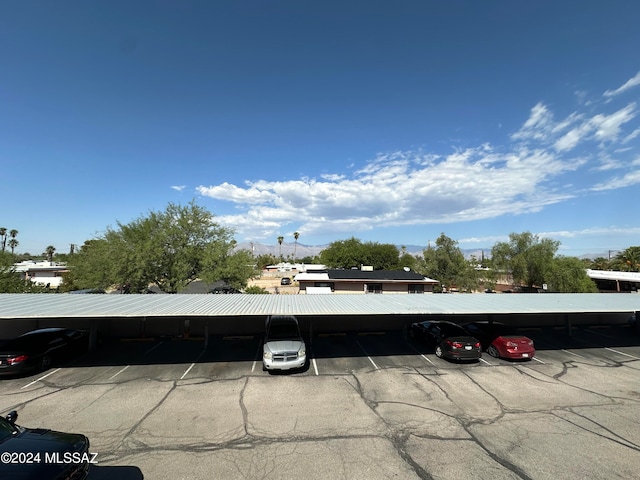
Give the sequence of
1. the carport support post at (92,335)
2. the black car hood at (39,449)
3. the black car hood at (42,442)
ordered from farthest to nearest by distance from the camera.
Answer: the carport support post at (92,335), the black car hood at (42,442), the black car hood at (39,449)

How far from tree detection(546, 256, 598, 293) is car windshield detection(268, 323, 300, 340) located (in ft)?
154

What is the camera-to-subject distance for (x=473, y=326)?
54.6 ft

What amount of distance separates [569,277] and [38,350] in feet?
191

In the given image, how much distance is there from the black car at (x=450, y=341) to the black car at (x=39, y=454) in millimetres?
13569

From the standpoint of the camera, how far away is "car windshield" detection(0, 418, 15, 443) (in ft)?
18.3

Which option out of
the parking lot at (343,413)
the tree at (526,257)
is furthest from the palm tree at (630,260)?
the parking lot at (343,413)

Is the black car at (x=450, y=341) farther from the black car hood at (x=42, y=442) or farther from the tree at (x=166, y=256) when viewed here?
the tree at (x=166, y=256)

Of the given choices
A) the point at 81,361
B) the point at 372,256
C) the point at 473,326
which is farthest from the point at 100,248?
the point at 372,256

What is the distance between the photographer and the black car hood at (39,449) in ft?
15.6

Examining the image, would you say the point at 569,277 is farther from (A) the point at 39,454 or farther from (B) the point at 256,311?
(A) the point at 39,454

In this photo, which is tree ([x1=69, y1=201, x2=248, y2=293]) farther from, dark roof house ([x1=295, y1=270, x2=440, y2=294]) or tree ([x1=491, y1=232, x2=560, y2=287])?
tree ([x1=491, y1=232, x2=560, y2=287])

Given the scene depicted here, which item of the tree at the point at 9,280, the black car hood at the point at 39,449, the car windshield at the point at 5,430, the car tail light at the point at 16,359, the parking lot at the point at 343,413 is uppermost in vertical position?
the tree at the point at 9,280

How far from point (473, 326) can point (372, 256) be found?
61.6 meters

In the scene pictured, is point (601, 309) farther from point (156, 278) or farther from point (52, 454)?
point (156, 278)
